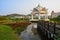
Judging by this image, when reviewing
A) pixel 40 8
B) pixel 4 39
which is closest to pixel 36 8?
pixel 40 8

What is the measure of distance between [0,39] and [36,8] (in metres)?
68.6

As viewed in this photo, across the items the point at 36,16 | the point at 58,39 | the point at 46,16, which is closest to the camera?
the point at 58,39

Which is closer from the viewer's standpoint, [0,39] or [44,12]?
[0,39]

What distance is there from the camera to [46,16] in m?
77.2

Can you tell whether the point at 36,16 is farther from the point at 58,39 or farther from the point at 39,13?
the point at 58,39

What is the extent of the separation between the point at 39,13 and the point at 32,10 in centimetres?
306

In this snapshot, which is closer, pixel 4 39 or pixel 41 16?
pixel 4 39

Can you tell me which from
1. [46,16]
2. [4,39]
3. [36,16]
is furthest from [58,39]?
[36,16]

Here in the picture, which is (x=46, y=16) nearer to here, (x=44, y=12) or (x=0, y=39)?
(x=44, y=12)

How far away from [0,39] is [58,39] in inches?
147

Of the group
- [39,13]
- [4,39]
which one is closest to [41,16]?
[39,13]

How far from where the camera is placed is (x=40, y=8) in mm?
80500

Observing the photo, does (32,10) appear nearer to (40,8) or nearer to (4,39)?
(40,8)

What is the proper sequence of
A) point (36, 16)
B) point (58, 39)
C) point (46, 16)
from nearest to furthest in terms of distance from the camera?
point (58, 39)
point (46, 16)
point (36, 16)
